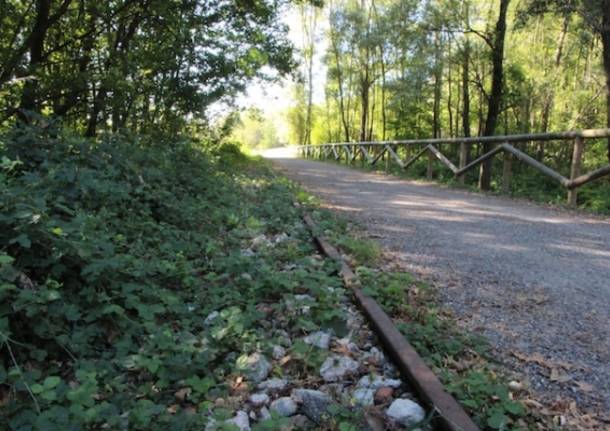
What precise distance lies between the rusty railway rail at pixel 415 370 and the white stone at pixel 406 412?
5cm

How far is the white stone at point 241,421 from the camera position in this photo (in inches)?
67.7

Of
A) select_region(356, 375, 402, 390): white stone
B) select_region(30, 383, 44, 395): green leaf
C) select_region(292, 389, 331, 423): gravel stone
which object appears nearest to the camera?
select_region(30, 383, 44, 395): green leaf

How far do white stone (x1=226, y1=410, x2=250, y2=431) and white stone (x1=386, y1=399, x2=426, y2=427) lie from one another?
0.55 meters

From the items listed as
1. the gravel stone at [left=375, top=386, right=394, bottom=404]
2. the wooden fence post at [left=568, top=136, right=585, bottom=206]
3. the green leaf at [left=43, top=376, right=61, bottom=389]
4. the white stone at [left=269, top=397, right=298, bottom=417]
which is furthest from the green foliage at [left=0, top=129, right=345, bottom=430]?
the wooden fence post at [left=568, top=136, right=585, bottom=206]

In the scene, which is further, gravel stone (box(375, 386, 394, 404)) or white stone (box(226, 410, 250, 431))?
gravel stone (box(375, 386, 394, 404))

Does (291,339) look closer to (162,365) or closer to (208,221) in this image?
(162,365)

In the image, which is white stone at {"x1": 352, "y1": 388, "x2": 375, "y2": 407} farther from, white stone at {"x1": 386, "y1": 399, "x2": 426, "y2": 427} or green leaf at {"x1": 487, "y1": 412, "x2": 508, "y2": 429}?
green leaf at {"x1": 487, "y1": 412, "x2": 508, "y2": 429}

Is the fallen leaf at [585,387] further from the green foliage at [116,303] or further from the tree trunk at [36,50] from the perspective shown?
the tree trunk at [36,50]

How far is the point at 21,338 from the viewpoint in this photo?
2.03 metres

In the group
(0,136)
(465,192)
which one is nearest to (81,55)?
(0,136)

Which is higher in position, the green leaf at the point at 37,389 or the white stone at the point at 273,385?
the green leaf at the point at 37,389

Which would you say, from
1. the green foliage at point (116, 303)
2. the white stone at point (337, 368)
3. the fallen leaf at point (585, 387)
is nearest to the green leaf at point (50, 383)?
the green foliage at point (116, 303)

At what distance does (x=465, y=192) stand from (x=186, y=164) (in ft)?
16.6

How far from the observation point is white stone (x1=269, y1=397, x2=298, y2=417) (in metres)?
1.83
